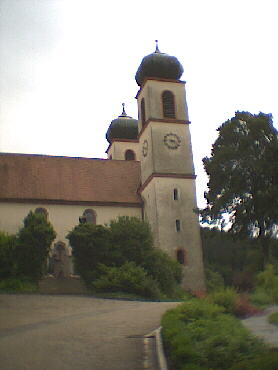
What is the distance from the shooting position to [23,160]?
4109 centimetres

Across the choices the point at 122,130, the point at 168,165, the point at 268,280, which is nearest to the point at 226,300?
the point at 268,280

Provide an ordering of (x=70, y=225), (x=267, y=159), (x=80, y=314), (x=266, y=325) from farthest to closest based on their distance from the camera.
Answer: (x=70, y=225)
(x=267, y=159)
(x=80, y=314)
(x=266, y=325)

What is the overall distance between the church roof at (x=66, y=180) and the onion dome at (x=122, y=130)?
9.12m

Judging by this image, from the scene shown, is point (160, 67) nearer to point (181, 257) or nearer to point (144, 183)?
point (144, 183)

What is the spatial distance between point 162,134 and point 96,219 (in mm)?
8530

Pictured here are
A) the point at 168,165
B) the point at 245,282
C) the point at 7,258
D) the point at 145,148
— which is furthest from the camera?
the point at 145,148

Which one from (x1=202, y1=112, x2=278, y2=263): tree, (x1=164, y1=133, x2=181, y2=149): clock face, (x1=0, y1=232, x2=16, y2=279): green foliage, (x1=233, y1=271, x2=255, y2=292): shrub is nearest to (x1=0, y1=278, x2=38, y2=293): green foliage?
(x1=0, y1=232, x2=16, y2=279): green foliage

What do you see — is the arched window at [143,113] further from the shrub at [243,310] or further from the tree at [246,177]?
the shrub at [243,310]

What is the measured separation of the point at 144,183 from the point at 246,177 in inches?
401

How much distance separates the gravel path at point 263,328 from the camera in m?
11.5

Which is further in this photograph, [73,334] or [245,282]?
[245,282]

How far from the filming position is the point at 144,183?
131ft

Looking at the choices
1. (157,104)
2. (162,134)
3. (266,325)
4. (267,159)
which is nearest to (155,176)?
(162,134)

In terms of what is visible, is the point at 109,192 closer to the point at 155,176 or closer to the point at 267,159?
the point at 155,176
